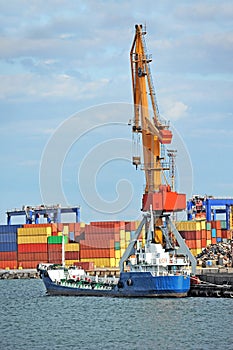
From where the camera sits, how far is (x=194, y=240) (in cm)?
12169

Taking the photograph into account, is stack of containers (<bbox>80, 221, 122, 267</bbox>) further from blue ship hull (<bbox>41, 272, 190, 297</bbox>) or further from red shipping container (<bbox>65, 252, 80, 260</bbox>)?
blue ship hull (<bbox>41, 272, 190, 297</bbox>)

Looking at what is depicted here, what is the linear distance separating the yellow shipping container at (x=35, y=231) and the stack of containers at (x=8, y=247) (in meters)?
1.38

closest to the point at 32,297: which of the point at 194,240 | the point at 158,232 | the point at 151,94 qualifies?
the point at 158,232

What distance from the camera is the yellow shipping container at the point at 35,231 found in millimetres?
128750

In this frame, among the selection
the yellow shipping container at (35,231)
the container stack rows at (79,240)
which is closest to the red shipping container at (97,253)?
the container stack rows at (79,240)

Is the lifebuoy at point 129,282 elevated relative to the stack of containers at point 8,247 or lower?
lower

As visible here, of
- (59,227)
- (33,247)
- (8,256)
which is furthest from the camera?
(8,256)

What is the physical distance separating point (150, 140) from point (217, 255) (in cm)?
3976

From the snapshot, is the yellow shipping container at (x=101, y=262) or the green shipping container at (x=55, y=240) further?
the green shipping container at (x=55, y=240)

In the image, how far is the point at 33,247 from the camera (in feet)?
422

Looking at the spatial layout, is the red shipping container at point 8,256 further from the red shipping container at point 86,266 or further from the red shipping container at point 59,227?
the red shipping container at point 86,266

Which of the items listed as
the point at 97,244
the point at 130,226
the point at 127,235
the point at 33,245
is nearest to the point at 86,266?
the point at 97,244

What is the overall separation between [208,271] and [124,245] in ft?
136

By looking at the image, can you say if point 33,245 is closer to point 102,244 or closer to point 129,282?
point 102,244
